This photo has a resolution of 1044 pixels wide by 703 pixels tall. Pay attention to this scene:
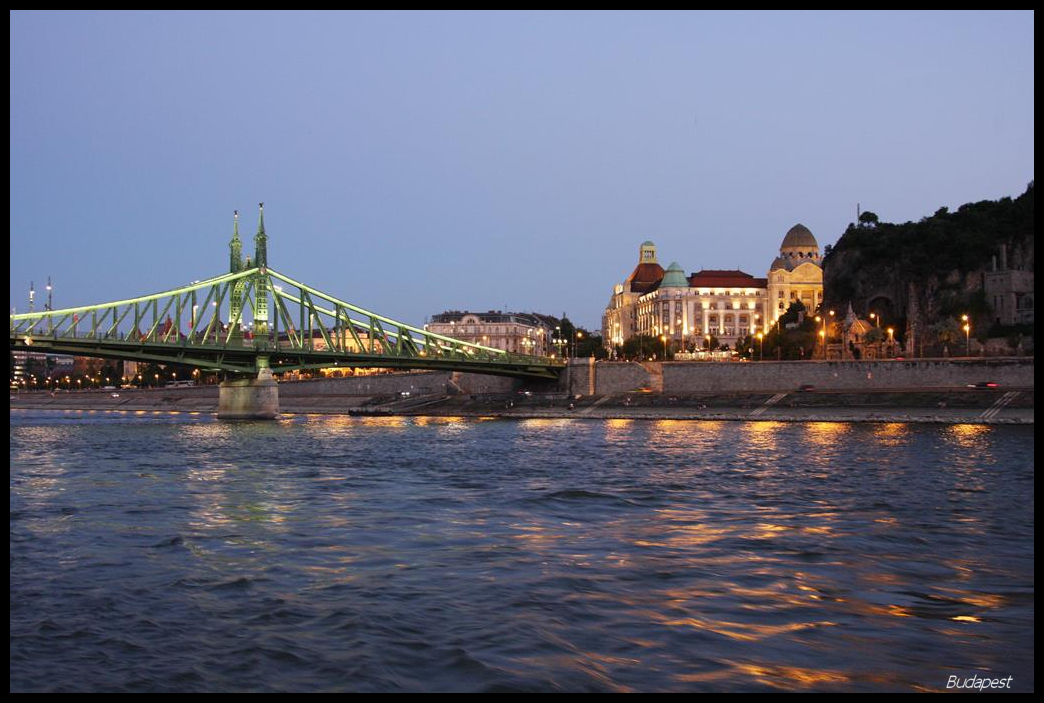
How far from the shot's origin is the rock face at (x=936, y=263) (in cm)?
8981

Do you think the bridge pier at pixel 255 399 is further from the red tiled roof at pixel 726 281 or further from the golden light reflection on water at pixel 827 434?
the red tiled roof at pixel 726 281

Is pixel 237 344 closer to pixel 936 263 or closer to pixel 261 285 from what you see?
pixel 261 285

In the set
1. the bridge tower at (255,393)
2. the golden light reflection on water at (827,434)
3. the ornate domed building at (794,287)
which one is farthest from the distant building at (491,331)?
the golden light reflection on water at (827,434)

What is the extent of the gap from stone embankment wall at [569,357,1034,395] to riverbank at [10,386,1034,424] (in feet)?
9.19

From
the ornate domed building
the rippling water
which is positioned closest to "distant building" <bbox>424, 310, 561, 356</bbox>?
the ornate domed building

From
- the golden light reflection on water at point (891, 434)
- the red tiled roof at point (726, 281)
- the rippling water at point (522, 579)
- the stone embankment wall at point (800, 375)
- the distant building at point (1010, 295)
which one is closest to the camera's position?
the rippling water at point (522, 579)

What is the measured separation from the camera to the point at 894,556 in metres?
16.7

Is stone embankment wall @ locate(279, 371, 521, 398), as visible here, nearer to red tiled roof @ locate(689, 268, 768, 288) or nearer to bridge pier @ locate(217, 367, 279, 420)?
bridge pier @ locate(217, 367, 279, 420)

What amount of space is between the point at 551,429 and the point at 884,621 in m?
51.4

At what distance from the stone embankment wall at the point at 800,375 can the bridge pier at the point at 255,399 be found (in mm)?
28409

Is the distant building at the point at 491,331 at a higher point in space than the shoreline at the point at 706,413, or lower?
higher

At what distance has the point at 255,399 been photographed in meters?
75.8

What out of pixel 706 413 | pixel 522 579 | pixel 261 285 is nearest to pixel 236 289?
pixel 261 285
